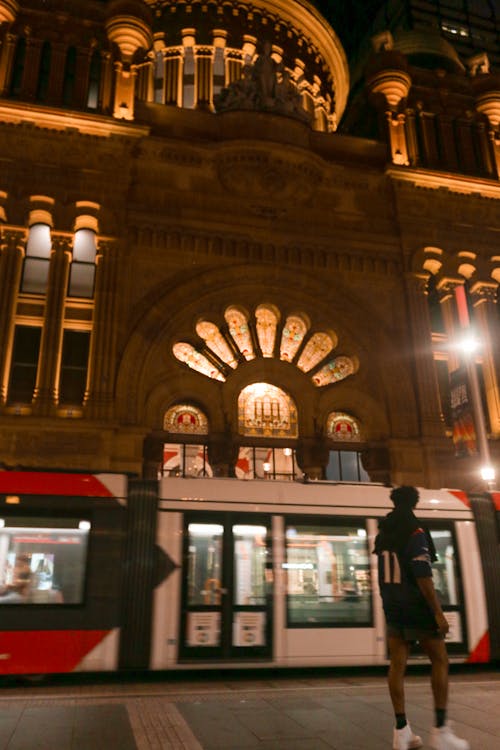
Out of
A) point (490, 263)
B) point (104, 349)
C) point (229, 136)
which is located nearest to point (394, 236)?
point (490, 263)

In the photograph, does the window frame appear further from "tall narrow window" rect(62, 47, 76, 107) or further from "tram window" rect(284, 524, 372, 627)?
"tall narrow window" rect(62, 47, 76, 107)

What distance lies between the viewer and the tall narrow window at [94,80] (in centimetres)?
2347

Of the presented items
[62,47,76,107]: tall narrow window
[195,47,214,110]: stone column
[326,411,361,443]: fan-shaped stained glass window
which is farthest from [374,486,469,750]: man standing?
[195,47,214,110]: stone column

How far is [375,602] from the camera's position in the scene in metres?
11.2

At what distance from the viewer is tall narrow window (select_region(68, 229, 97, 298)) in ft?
67.7

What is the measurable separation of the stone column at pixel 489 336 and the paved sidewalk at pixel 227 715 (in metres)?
13.4

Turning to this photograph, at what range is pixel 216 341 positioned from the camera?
21250 mm

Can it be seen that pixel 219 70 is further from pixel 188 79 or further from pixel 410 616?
pixel 410 616

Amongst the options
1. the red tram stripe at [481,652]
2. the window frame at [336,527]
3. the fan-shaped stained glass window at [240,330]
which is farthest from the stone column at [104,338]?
the red tram stripe at [481,652]

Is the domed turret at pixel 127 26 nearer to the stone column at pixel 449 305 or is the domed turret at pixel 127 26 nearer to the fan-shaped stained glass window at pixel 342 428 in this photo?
the stone column at pixel 449 305

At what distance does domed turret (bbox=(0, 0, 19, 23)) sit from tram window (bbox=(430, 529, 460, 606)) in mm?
23137

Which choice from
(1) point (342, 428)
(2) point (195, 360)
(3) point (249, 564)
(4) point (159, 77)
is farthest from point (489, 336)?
(4) point (159, 77)

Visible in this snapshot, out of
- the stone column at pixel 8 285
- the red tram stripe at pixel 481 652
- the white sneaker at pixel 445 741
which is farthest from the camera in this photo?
the stone column at pixel 8 285

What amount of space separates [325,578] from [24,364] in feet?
40.7
